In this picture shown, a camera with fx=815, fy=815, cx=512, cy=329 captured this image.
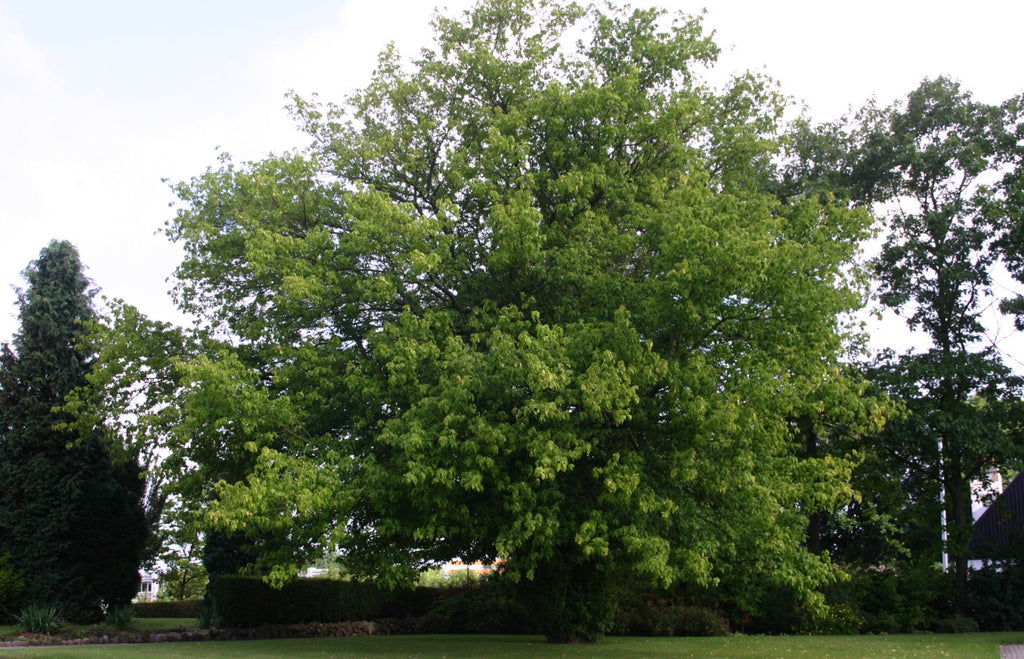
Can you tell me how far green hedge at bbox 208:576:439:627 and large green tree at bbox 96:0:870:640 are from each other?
929 cm

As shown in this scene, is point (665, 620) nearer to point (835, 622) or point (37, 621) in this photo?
point (835, 622)

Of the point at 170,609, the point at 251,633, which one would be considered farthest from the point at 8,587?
the point at 170,609

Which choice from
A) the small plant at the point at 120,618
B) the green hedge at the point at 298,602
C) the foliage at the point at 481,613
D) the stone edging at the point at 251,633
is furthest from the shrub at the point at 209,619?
the foliage at the point at 481,613

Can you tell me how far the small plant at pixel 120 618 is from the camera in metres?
21.9

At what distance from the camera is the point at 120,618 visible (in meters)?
21.9

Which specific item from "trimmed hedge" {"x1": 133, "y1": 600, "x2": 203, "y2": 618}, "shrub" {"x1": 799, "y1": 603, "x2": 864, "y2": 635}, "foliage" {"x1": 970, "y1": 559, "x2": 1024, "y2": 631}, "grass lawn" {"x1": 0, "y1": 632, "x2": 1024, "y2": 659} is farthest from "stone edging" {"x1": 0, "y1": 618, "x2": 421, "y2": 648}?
"foliage" {"x1": 970, "y1": 559, "x2": 1024, "y2": 631}

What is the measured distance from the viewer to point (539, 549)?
14.9 meters

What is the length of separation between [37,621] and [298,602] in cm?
711

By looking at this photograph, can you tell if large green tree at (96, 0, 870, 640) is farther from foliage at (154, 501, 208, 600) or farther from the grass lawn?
foliage at (154, 501, 208, 600)

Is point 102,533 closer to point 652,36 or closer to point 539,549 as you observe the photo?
point 539,549

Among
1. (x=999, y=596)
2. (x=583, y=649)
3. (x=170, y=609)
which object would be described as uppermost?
(x=999, y=596)

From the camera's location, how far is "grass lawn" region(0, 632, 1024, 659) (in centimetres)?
1584

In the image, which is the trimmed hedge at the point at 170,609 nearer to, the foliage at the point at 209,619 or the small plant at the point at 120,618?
the foliage at the point at 209,619

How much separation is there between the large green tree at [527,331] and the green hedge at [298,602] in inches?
366
